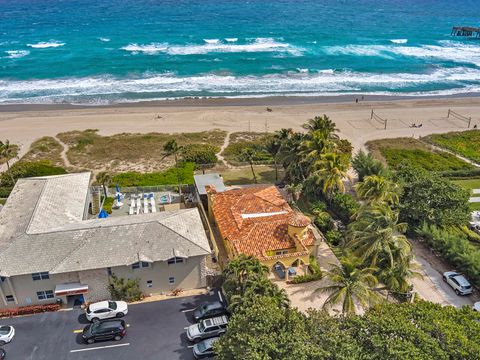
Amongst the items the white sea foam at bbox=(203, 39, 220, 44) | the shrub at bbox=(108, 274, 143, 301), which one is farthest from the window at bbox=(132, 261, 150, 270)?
the white sea foam at bbox=(203, 39, 220, 44)

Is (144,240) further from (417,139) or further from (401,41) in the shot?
(401,41)

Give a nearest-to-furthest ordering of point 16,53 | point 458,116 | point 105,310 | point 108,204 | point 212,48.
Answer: point 105,310 < point 108,204 < point 458,116 < point 16,53 < point 212,48

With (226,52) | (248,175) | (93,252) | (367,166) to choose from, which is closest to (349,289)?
(93,252)

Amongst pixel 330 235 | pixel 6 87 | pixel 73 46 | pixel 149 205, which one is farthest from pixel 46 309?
pixel 73 46

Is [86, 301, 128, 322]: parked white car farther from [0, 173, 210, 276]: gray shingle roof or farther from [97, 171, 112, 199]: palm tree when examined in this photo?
[97, 171, 112, 199]: palm tree

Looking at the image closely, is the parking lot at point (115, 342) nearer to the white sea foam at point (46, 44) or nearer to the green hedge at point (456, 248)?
the green hedge at point (456, 248)

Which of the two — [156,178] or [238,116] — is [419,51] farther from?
[156,178]

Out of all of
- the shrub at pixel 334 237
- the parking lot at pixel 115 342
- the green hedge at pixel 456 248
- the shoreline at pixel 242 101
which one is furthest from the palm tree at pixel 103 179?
the shoreline at pixel 242 101
